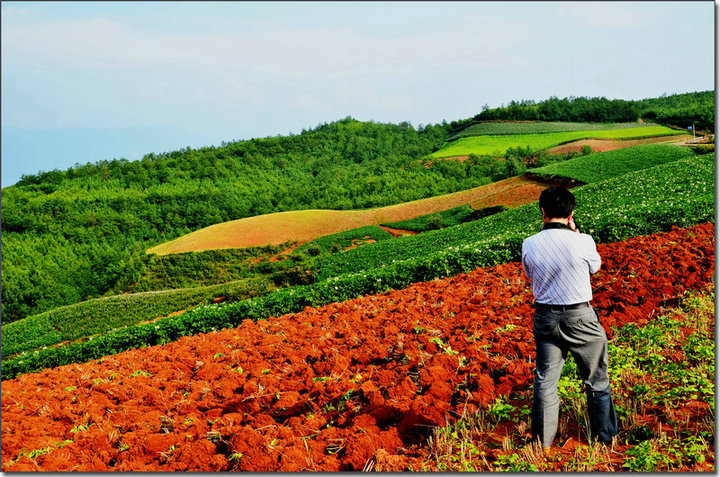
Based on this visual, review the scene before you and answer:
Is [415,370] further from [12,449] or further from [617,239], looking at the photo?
[617,239]

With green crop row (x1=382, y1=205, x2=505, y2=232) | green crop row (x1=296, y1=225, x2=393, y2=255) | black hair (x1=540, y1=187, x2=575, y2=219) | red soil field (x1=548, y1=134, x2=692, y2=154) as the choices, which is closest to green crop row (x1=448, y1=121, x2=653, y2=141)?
red soil field (x1=548, y1=134, x2=692, y2=154)

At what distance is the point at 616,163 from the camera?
3506cm

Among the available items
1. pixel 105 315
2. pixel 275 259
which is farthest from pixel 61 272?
pixel 105 315

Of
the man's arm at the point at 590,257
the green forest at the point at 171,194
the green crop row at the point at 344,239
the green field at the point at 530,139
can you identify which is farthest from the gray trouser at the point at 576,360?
the green field at the point at 530,139

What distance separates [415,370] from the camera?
477 cm

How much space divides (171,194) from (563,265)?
214 ft

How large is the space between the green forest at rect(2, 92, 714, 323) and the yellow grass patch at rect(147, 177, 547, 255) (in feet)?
16.5

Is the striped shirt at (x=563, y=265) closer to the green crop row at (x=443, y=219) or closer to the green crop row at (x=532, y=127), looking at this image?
the green crop row at (x=443, y=219)

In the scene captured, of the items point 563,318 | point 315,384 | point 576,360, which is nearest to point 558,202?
point 563,318

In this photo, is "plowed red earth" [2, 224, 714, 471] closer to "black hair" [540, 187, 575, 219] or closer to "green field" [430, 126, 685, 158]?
"black hair" [540, 187, 575, 219]

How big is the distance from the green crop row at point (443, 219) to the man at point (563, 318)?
1137 inches

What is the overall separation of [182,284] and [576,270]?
30.2 m

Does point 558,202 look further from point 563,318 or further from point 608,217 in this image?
point 608,217

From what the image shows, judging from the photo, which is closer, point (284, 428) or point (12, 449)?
point (284, 428)
